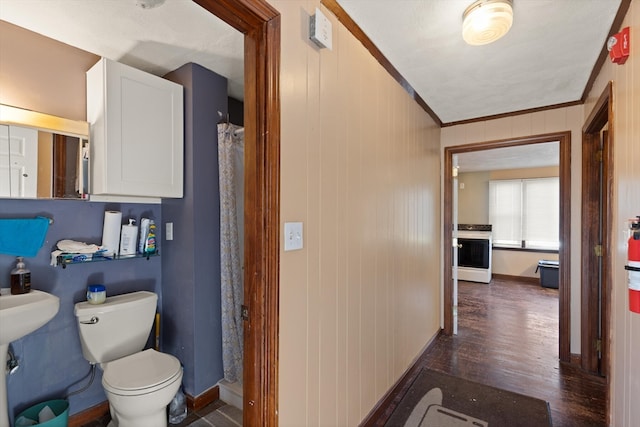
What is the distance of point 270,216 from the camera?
45.0 inches

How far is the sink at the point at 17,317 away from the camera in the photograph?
1.35 metres

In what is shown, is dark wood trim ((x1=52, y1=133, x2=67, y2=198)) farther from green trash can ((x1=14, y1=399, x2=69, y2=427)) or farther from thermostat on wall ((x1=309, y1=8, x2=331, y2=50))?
thermostat on wall ((x1=309, y1=8, x2=331, y2=50))

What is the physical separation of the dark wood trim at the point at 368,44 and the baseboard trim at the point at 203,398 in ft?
8.11

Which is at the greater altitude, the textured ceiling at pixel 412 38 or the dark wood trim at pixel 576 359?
the textured ceiling at pixel 412 38

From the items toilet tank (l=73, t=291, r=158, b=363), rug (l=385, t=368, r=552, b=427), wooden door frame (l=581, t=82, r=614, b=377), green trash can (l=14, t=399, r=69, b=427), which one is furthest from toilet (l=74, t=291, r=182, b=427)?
wooden door frame (l=581, t=82, r=614, b=377)

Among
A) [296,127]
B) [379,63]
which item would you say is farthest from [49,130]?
[379,63]

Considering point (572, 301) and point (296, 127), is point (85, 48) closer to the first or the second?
point (296, 127)

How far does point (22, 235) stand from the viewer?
1.62 meters

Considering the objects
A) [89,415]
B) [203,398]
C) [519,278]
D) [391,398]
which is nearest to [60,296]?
[89,415]

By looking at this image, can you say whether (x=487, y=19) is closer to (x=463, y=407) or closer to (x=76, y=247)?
(x=463, y=407)

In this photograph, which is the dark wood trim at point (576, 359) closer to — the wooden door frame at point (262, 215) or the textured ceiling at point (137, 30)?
the wooden door frame at point (262, 215)

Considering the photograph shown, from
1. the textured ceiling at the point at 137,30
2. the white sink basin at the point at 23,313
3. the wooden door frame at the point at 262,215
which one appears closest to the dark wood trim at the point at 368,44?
the wooden door frame at the point at 262,215

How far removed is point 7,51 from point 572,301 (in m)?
4.45

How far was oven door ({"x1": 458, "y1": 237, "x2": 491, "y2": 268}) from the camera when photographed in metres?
5.85
